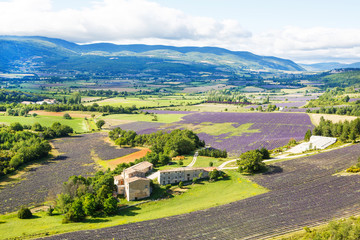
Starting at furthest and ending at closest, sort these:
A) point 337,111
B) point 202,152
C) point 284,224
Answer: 1. point 337,111
2. point 202,152
3. point 284,224

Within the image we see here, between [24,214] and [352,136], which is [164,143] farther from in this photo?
[352,136]

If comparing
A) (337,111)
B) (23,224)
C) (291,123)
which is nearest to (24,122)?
(23,224)

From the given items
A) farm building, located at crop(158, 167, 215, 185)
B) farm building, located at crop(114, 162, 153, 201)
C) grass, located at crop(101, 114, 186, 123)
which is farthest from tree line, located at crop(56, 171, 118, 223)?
grass, located at crop(101, 114, 186, 123)

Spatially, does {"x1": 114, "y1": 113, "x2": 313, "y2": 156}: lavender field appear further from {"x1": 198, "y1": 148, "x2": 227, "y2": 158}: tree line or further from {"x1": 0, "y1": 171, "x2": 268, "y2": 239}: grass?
{"x1": 0, "y1": 171, "x2": 268, "y2": 239}: grass

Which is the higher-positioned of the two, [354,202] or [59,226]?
[354,202]

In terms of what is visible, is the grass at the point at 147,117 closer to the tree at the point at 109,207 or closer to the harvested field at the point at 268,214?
the harvested field at the point at 268,214

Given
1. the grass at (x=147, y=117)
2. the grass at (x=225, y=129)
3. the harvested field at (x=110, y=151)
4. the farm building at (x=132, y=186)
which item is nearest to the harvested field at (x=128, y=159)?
the harvested field at (x=110, y=151)

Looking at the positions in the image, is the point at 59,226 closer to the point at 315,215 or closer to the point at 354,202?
the point at 315,215

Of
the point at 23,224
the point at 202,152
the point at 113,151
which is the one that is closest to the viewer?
the point at 23,224

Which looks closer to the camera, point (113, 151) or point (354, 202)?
point (354, 202)
